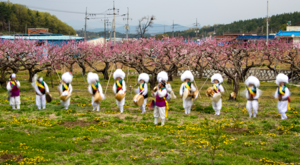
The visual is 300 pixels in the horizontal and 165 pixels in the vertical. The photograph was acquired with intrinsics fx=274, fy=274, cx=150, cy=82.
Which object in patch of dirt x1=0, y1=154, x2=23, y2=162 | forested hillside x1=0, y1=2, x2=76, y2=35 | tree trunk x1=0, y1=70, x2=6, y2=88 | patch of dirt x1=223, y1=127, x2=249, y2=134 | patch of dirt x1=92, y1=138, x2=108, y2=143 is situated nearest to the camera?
patch of dirt x1=0, y1=154, x2=23, y2=162

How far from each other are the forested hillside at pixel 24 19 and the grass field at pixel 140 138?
6548 centimetres

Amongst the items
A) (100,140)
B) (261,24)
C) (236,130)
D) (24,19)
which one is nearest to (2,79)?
(100,140)

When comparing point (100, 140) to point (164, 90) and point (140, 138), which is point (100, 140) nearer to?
point (140, 138)

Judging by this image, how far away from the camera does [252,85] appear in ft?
39.5

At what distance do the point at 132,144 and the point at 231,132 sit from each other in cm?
365

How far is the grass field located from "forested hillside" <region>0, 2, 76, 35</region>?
65.5 metres

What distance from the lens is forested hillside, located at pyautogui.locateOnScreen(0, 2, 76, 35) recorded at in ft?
230

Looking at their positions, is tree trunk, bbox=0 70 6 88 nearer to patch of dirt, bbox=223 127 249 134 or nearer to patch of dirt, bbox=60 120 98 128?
patch of dirt, bbox=60 120 98 128

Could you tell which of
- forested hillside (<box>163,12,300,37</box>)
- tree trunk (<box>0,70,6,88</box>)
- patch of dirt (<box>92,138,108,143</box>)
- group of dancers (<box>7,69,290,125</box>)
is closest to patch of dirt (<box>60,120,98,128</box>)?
group of dancers (<box>7,69,290,125</box>)

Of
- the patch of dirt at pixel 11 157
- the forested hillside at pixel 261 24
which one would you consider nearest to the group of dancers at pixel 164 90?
the patch of dirt at pixel 11 157

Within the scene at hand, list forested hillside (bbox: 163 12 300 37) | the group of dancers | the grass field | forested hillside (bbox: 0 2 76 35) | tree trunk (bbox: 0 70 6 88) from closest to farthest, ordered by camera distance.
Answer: the grass field
the group of dancers
tree trunk (bbox: 0 70 6 88)
forested hillside (bbox: 0 2 76 35)
forested hillside (bbox: 163 12 300 37)

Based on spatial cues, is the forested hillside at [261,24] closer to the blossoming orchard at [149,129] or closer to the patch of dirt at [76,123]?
the blossoming orchard at [149,129]

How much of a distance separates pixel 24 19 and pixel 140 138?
77968 millimetres

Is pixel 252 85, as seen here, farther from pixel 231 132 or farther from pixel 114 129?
pixel 114 129
